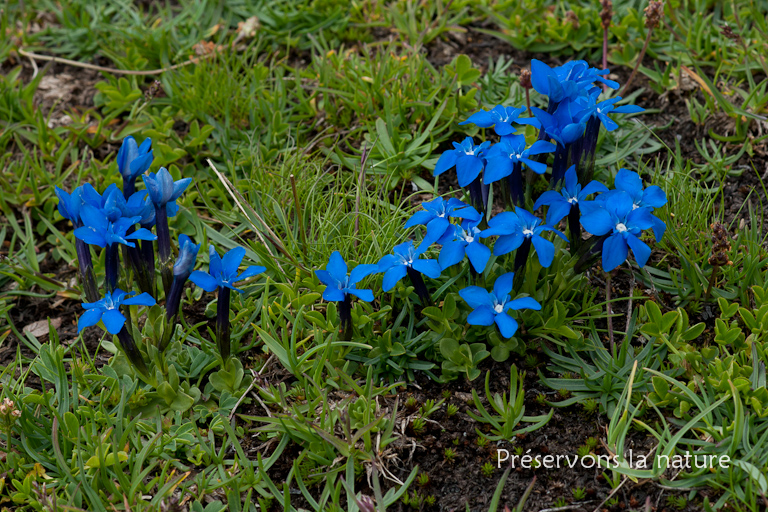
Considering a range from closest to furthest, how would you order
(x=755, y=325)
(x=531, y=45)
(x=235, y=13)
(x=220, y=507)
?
1. (x=220, y=507)
2. (x=755, y=325)
3. (x=531, y=45)
4. (x=235, y=13)

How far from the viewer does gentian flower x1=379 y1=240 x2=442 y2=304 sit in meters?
2.30

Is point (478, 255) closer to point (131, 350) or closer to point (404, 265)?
point (404, 265)

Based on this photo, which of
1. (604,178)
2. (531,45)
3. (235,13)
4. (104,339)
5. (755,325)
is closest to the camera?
(755,325)

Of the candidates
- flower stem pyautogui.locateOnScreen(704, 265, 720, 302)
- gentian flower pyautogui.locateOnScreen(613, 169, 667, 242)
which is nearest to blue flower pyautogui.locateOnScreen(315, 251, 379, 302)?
gentian flower pyautogui.locateOnScreen(613, 169, 667, 242)

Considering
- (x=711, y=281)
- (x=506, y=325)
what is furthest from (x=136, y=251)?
(x=711, y=281)

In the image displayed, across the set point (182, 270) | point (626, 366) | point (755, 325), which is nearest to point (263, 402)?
point (182, 270)

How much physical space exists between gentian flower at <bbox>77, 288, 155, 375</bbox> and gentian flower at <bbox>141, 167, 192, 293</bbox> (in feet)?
0.56

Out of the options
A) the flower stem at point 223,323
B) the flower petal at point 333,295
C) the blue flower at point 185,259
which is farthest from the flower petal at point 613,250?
the blue flower at point 185,259

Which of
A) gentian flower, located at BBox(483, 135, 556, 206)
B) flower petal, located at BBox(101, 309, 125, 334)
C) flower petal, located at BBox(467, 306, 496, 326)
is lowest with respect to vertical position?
flower petal, located at BBox(467, 306, 496, 326)

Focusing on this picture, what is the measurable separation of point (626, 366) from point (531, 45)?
7.00 ft

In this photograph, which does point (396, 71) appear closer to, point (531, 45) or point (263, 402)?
point (531, 45)

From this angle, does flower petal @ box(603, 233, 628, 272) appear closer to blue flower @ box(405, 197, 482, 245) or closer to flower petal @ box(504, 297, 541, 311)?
flower petal @ box(504, 297, 541, 311)

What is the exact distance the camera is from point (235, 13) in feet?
13.9

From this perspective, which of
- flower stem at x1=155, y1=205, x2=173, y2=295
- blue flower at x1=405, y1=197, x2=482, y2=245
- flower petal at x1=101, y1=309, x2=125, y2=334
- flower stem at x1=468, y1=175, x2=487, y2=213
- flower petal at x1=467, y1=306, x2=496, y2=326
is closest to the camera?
flower petal at x1=101, y1=309, x2=125, y2=334
